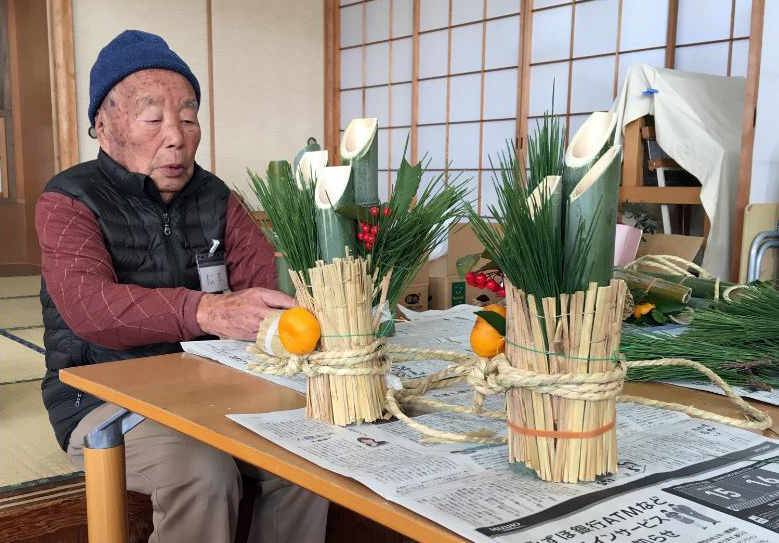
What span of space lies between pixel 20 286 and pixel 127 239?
432 centimetres

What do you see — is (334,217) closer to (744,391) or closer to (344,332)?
(344,332)

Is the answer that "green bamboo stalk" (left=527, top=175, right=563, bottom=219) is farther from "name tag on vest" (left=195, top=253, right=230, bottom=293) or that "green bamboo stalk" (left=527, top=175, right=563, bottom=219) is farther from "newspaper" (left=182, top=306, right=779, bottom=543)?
"name tag on vest" (left=195, top=253, right=230, bottom=293)

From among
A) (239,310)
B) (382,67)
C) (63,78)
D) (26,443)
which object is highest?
(382,67)

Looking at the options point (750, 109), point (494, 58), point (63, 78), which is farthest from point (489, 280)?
point (63, 78)

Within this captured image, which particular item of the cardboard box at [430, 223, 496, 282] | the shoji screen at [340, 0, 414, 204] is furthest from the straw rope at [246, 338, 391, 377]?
the shoji screen at [340, 0, 414, 204]

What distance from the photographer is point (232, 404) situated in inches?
34.7

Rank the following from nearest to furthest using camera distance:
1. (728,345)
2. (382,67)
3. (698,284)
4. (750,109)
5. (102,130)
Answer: (728,345) < (698,284) < (102,130) < (750,109) < (382,67)

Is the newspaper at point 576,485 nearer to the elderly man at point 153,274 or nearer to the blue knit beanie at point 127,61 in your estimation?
the elderly man at point 153,274

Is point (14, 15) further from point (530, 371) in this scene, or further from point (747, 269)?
point (530, 371)

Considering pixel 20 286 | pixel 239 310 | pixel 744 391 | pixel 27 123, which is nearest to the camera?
pixel 744 391

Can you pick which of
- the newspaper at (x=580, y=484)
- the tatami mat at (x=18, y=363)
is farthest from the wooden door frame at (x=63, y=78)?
the newspaper at (x=580, y=484)

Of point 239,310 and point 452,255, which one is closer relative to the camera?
point 239,310

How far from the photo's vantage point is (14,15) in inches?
257

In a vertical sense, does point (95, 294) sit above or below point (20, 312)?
above
